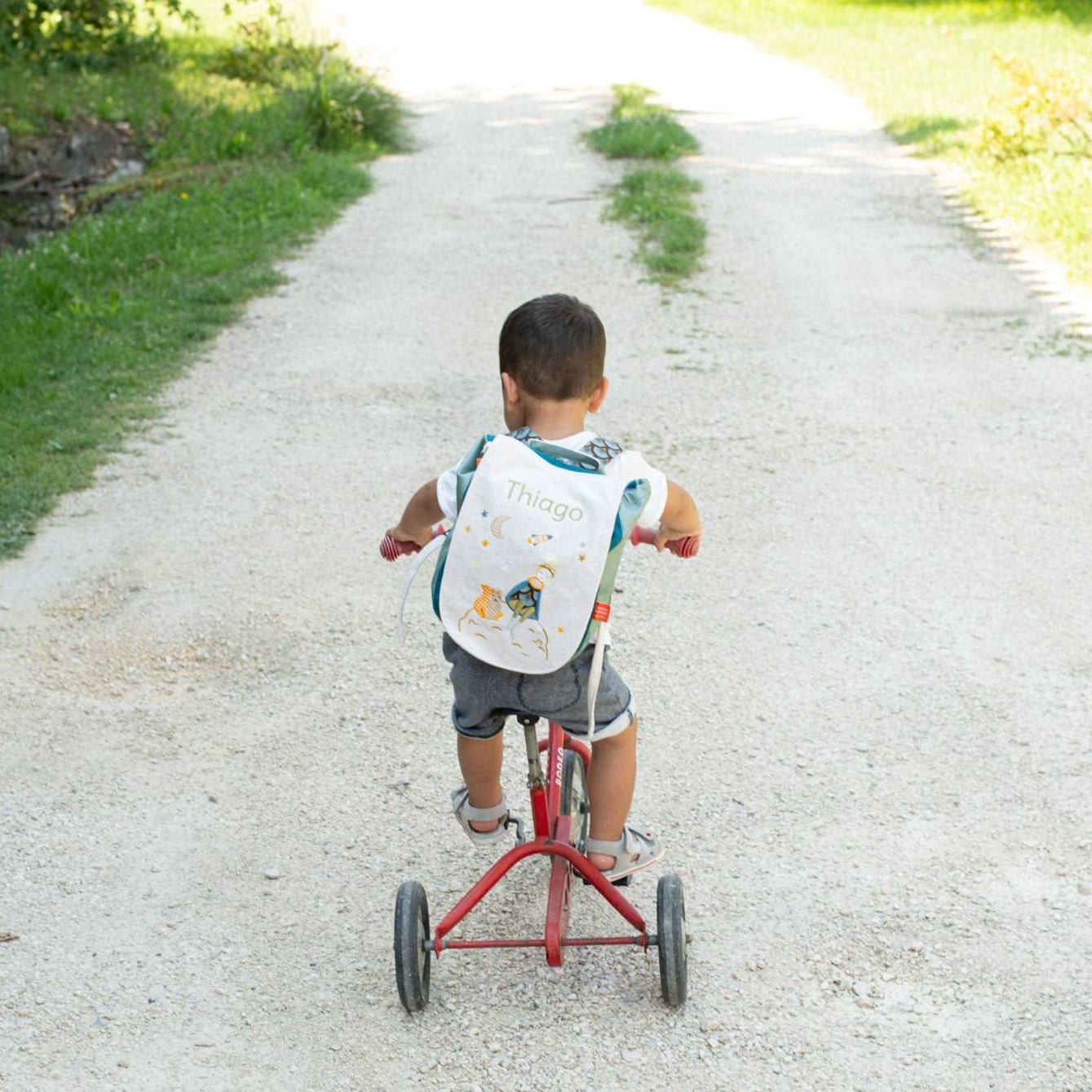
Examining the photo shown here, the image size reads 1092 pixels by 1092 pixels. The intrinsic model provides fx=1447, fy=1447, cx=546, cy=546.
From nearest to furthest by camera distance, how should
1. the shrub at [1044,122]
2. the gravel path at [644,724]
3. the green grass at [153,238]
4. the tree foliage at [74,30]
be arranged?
the gravel path at [644,724] < the green grass at [153,238] < the shrub at [1044,122] < the tree foliage at [74,30]

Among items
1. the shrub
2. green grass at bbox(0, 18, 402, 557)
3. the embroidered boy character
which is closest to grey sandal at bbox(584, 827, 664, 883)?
the embroidered boy character

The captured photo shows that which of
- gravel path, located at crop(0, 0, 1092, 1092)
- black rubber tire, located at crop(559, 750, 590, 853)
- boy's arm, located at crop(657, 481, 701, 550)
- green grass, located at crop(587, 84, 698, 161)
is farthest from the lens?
green grass, located at crop(587, 84, 698, 161)

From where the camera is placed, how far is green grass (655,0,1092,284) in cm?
1074

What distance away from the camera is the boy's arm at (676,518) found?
9.27ft

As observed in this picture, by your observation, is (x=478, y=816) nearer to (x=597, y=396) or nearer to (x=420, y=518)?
(x=420, y=518)

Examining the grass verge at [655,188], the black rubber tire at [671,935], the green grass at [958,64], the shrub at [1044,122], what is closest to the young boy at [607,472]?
the black rubber tire at [671,935]

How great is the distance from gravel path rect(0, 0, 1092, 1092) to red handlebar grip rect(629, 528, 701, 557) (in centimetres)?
100

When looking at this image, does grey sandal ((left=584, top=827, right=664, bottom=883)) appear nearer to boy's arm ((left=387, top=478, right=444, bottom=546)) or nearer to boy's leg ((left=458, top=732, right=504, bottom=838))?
boy's leg ((left=458, top=732, right=504, bottom=838))

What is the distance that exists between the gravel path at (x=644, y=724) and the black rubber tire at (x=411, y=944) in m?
0.11

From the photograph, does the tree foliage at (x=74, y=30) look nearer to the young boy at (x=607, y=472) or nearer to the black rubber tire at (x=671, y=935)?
the young boy at (x=607, y=472)

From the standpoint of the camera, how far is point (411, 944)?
2969 millimetres

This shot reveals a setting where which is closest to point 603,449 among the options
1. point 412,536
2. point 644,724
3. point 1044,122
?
point 412,536

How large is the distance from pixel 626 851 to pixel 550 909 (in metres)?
0.22

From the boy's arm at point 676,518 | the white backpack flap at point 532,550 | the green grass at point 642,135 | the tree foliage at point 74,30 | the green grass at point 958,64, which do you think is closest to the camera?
the white backpack flap at point 532,550
